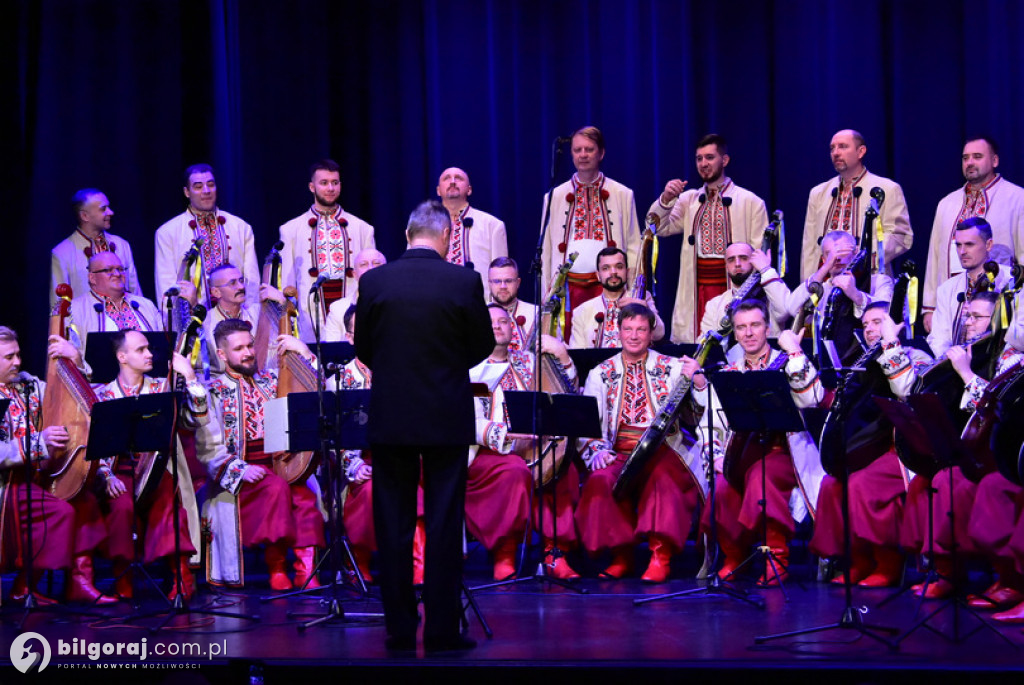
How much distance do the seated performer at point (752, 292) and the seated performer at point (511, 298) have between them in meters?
1.07

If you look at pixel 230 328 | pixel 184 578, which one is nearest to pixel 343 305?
pixel 230 328

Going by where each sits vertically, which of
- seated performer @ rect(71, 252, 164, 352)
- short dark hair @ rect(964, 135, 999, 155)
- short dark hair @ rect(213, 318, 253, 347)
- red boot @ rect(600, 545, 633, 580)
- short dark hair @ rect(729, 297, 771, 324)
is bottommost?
red boot @ rect(600, 545, 633, 580)

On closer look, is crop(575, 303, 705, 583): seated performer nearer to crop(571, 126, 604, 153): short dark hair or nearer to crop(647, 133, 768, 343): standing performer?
crop(647, 133, 768, 343): standing performer

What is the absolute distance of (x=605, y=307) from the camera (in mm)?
8000

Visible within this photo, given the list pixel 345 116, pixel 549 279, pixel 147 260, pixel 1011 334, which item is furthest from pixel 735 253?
pixel 147 260

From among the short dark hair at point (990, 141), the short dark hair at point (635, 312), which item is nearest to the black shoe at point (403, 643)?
the short dark hair at point (635, 312)

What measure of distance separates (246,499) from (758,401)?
8.61ft

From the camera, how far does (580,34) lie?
386 inches

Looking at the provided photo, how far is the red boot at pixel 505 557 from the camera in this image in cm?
652

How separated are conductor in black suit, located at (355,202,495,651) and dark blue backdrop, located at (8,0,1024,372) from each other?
524 cm

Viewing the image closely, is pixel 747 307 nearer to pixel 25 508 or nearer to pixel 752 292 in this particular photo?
pixel 752 292

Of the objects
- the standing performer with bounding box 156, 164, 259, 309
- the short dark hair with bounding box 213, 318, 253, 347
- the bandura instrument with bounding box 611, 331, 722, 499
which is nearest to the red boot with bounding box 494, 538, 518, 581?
the bandura instrument with bounding box 611, 331, 722, 499

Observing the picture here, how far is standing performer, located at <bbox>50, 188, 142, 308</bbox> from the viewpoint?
8383mm

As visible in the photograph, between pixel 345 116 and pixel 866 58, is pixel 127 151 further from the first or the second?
pixel 866 58
